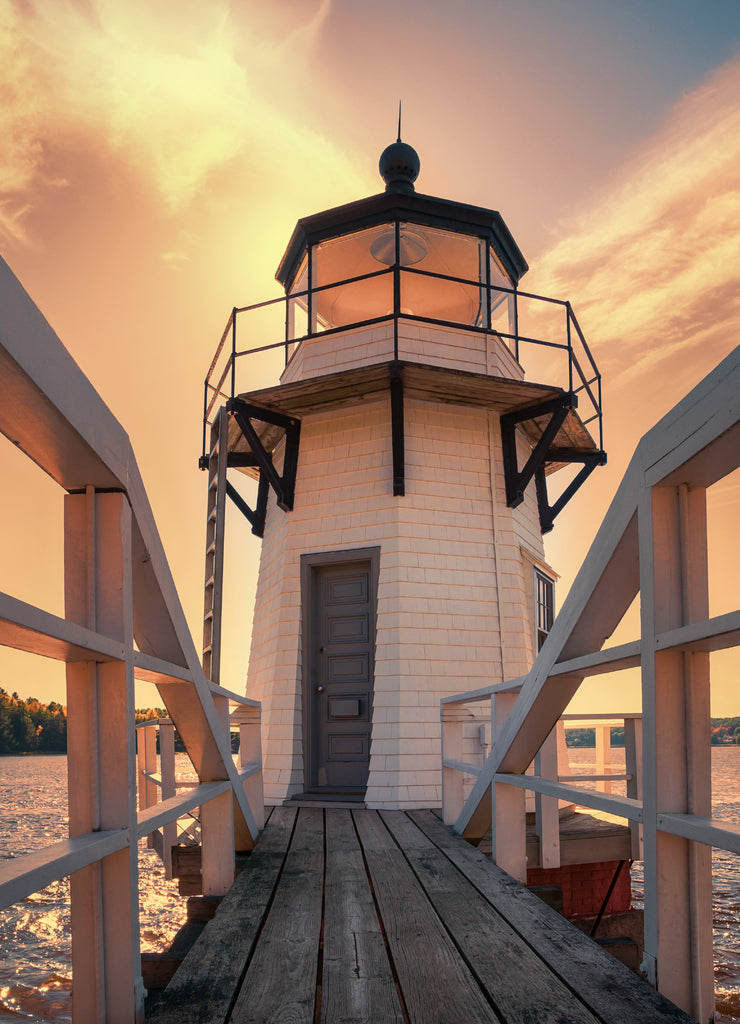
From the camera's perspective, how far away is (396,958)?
2549mm

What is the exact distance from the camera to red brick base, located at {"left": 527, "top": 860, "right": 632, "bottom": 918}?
22.2 feet

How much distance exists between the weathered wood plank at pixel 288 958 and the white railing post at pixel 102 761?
33 cm

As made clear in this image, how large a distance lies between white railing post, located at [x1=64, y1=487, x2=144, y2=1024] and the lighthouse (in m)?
5.40

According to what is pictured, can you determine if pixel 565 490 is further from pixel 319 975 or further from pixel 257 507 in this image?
pixel 319 975

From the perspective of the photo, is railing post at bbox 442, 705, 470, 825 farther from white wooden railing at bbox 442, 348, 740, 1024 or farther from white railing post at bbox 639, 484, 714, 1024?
white railing post at bbox 639, 484, 714, 1024

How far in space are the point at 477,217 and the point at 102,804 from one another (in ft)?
26.1

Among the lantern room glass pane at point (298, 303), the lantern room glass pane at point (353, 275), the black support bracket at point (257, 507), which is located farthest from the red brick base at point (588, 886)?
the lantern room glass pane at point (298, 303)

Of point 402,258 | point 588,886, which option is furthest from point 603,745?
point 402,258

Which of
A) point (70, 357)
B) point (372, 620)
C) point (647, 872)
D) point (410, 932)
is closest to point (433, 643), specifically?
point (372, 620)

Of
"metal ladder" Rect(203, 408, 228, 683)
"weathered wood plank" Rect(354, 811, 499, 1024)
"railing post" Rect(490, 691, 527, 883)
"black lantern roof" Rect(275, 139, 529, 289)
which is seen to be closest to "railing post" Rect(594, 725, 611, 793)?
"metal ladder" Rect(203, 408, 228, 683)

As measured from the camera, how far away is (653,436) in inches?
82.3

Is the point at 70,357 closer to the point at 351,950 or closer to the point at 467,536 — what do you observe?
the point at 351,950

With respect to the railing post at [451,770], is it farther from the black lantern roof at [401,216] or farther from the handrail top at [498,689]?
the black lantern roof at [401,216]

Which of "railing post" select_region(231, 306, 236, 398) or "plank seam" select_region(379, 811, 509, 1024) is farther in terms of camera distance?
"railing post" select_region(231, 306, 236, 398)
